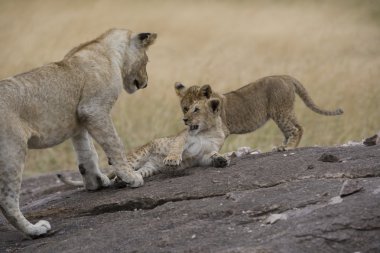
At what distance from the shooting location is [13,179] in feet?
22.2

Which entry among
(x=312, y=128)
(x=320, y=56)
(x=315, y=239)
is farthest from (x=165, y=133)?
(x=315, y=239)

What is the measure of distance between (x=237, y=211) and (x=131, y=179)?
4.77ft

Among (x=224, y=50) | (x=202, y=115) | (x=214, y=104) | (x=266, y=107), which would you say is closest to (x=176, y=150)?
(x=202, y=115)

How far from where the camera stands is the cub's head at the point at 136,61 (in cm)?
812

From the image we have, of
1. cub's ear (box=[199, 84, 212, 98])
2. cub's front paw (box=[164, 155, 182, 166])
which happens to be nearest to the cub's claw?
cub's front paw (box=[164, 155, 182, 166])

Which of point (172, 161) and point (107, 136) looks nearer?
point (107, 136)

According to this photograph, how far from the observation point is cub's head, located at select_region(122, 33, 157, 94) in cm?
812

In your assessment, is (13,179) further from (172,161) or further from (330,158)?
(330,158)

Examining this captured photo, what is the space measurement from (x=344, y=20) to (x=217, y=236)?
14729 mm

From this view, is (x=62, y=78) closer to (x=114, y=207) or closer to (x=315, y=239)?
(x=114, y=207)

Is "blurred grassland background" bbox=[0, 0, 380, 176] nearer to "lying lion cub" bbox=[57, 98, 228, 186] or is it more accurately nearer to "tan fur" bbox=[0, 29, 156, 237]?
"lying lion cub" bbox=[57, 98, 228, 186]

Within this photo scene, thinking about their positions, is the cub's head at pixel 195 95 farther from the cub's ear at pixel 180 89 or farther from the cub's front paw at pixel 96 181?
the cub's front paw at pixel 96 181

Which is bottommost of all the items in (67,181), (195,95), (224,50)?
(67,181)

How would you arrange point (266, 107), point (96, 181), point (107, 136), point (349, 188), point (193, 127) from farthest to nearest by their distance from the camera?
point (266, 107) < point (193, 127) < point (96, 181) < point (107, 136) < point (349, 188)
